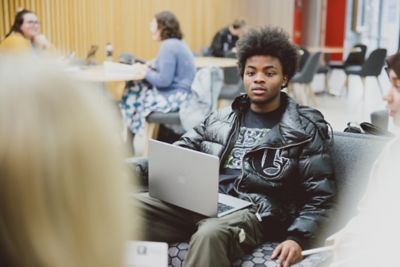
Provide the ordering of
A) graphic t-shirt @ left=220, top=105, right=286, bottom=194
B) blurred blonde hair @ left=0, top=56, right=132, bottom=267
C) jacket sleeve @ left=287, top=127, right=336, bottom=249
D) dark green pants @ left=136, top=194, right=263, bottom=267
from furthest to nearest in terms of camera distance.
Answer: graphic t-shirt @ left=220, top=105, right=286, bottom=194 < jacket sleeve @ left=287, top=127, right=336, bottom=249 < dark green pants @ left=136, top=194, right=263, bottom=267 < blurred blonde hair @ left=0, top=56, right=132, bottom=267

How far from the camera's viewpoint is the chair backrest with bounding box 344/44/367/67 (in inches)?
399

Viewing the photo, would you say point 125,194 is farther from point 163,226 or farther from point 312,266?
point 163,226

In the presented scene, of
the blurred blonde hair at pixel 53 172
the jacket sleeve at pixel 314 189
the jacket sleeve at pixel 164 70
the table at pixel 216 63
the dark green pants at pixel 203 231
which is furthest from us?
the table at pixel 216 63

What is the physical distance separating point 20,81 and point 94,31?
288 inches

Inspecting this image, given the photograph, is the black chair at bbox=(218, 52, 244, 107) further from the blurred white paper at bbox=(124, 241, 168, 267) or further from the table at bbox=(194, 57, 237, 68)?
the blurred white paper at bbox=(124, 241, 168, 267)

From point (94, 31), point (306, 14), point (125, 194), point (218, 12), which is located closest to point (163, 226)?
point (125, 194)

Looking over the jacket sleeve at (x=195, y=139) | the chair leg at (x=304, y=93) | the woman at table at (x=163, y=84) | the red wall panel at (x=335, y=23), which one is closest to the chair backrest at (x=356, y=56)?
the chair leg at (x=304, y=93)

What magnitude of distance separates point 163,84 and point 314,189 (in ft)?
9.27

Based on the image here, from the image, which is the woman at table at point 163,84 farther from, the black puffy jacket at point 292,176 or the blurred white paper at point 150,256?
the blurred white paper at point 150,256

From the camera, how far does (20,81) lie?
0.73 metres

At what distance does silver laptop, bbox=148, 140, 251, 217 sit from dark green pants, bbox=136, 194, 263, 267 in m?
0.06

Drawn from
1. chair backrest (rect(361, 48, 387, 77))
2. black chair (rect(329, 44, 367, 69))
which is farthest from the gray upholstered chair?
black chair (rect(329, 44, 367, 69))

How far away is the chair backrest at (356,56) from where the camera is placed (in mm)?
10137

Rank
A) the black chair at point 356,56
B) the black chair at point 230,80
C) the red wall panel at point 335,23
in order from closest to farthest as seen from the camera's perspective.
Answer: the black chair at point 230,80
the black chair at point 356,56
the red wall panel at point 335,23
